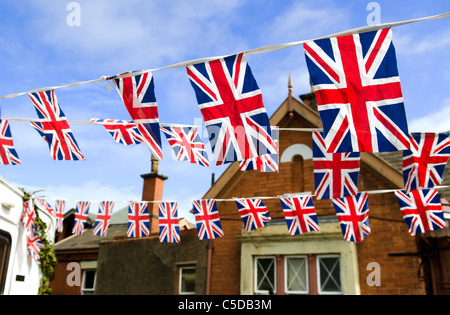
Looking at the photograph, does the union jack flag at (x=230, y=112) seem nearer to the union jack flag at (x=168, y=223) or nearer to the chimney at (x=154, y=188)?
the union jack flag at (x=168, y=223)

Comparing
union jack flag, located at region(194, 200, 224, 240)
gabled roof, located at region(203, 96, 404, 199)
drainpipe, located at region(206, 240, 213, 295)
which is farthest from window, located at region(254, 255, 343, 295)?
gabled roof, located at region(203, 96, 404, 199)

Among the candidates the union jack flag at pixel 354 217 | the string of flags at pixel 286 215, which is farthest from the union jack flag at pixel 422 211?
the union jack flag at pixel 354 217

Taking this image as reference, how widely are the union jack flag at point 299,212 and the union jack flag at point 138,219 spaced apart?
12.5 ft

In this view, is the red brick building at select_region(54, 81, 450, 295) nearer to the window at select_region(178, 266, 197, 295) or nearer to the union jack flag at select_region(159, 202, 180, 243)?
the window at select_region(178, 266, 197, 295)

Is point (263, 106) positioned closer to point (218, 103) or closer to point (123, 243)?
point (218, 103)

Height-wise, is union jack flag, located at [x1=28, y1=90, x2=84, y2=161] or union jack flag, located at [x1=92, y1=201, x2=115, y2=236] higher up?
union jack flag, located at [x1=28, y1=90, x2=84, y2=161]

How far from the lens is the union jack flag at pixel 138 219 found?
10.4 m

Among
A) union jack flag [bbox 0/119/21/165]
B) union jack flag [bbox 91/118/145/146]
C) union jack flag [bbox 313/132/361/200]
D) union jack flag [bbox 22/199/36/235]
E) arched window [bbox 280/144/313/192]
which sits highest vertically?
arched window [bbox 280/144/313/192]

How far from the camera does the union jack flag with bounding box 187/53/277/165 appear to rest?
15.7ft

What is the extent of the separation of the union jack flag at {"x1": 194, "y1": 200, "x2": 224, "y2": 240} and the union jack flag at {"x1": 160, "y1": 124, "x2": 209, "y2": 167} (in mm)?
2691

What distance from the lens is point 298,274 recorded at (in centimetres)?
1081

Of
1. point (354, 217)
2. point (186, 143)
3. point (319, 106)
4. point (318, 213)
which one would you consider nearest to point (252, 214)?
point (354, 217)

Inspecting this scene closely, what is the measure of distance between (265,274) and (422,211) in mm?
4854

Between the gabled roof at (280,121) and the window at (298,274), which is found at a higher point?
the gabled roof at (280,121)
